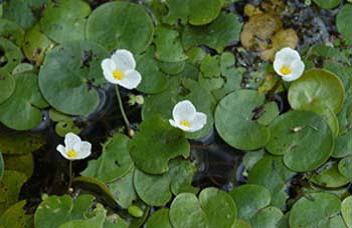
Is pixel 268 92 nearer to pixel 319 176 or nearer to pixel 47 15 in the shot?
pixel 319 176

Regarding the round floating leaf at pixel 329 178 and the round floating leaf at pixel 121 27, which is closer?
the round floating leaf at pixel 329 178

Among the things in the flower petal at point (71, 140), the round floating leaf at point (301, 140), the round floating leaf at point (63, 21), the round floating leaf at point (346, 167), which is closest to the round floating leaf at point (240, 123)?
the round floating leaf at point (301, 140)

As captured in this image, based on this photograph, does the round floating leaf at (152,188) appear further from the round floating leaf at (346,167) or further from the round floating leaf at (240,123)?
the round floating leaf at (346,167)

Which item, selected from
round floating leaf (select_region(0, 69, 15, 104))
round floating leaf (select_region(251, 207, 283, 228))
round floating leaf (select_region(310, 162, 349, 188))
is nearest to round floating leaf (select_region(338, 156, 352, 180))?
round floating leaf (select_region(310, 162, 349, 188))

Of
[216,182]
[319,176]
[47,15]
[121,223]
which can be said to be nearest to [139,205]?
[121,223]

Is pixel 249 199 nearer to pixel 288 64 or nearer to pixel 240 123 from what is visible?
pixel 240 123

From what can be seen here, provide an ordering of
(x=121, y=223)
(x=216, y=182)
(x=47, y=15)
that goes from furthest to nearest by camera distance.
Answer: (x=47, y=15)
(x=216, y=182)
(x=121, y=223)
